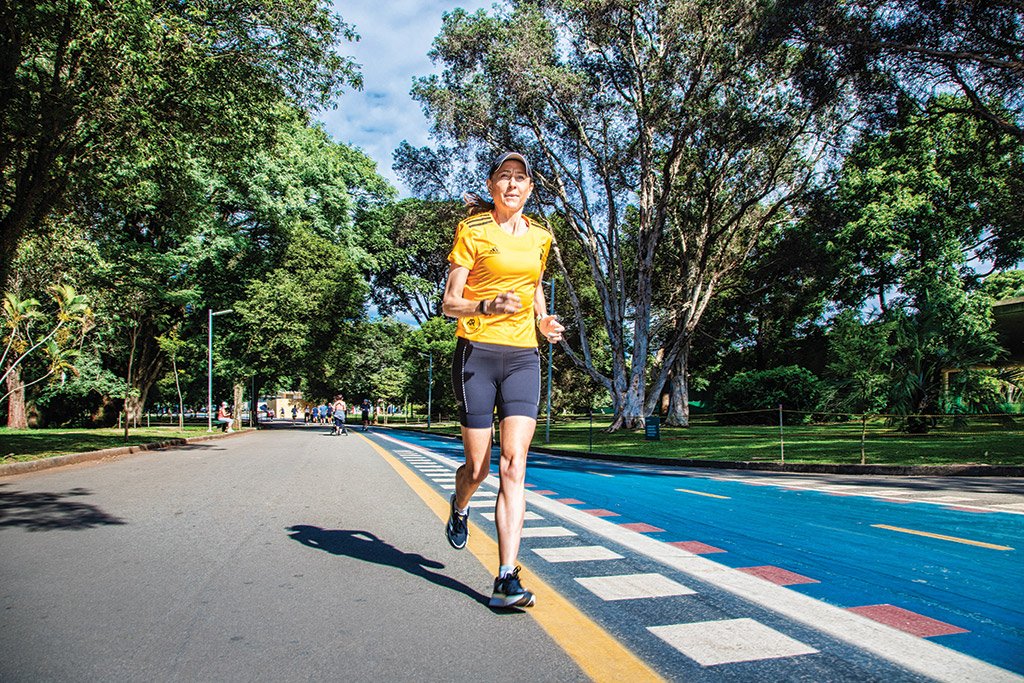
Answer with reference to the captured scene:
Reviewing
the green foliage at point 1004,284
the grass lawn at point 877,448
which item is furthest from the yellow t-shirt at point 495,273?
the green foliage at point 1004,284

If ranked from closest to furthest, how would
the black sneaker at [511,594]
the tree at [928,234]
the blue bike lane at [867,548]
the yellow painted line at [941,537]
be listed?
the blue bike lane at [867,548] < the black sneaker at [511,594] < the yellow painted line at [941,537] < the tree at [928,234]

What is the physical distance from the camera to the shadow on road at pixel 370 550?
404 centimetres

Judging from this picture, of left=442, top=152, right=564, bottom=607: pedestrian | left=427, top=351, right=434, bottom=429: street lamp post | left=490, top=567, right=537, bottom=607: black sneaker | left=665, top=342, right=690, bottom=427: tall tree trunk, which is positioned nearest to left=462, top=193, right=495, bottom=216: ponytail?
left=442, top=152, right=564, bottom=607: pedestrian

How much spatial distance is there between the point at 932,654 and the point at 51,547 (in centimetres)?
539

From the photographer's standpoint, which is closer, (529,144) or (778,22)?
(778,22)

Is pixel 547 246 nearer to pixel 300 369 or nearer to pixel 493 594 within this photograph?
pixel 493 594

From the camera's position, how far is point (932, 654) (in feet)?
9.08

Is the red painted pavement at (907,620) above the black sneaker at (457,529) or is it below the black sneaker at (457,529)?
below

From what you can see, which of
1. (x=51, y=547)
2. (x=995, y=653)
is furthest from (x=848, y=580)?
(x=51, y=547)

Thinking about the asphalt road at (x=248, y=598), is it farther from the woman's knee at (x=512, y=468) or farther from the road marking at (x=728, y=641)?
the woman's knee at (x=512, y=468)

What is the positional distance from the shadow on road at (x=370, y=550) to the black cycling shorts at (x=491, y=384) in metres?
0.99

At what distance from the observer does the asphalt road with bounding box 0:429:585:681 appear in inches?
106

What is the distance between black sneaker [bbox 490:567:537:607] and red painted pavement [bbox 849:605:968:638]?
5.25ft

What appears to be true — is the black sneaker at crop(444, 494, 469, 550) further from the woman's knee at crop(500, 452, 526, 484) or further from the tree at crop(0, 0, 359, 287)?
the tree at crop(0, 0, 359, 287)
